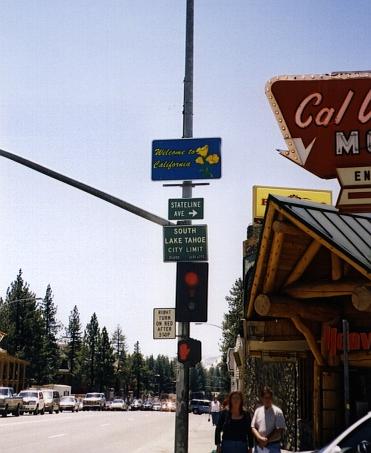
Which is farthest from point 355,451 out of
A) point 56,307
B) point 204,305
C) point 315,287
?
point 56,307

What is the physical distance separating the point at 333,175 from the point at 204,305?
327cm

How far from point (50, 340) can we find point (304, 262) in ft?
321

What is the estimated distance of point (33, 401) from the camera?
4672 centimetres

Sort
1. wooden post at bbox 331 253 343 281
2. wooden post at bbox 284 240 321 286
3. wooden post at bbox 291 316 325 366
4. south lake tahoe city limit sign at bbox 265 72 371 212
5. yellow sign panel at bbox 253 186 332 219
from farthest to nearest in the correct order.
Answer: yellow sign panel at bbox 253 186 332 219
wooden post at bbox 291 316 325 366
wooden post at bbox 284 240 321 286
wooden post at bbox 331 253 343 281
south lake tahoe city limit sign at bbox 265 72 371 212

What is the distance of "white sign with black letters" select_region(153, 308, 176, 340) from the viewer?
12.7 meters

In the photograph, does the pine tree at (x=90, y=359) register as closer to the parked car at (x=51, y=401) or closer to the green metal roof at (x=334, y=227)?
the parked car at (x=51, y=401)

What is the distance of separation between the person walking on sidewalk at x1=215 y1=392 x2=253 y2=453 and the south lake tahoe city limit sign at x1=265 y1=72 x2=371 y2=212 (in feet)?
14.2

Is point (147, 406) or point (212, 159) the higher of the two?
point (212, 159)

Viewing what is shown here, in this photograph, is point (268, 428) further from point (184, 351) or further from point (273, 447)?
point (184, 351)

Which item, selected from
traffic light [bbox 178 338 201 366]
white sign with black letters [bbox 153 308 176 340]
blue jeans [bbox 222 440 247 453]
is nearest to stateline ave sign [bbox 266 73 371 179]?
white sign with black letters [bbox 153 308 176 340]

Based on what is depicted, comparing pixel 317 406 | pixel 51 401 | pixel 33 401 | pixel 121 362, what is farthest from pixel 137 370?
pixel 317 406

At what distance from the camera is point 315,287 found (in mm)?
13289

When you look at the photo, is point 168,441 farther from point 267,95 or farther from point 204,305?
point 267,95

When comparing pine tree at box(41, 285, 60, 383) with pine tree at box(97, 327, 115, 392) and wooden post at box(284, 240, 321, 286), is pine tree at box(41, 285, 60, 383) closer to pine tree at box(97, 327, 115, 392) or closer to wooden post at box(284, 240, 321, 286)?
pine tree at box(97, 327, 115, 392)
